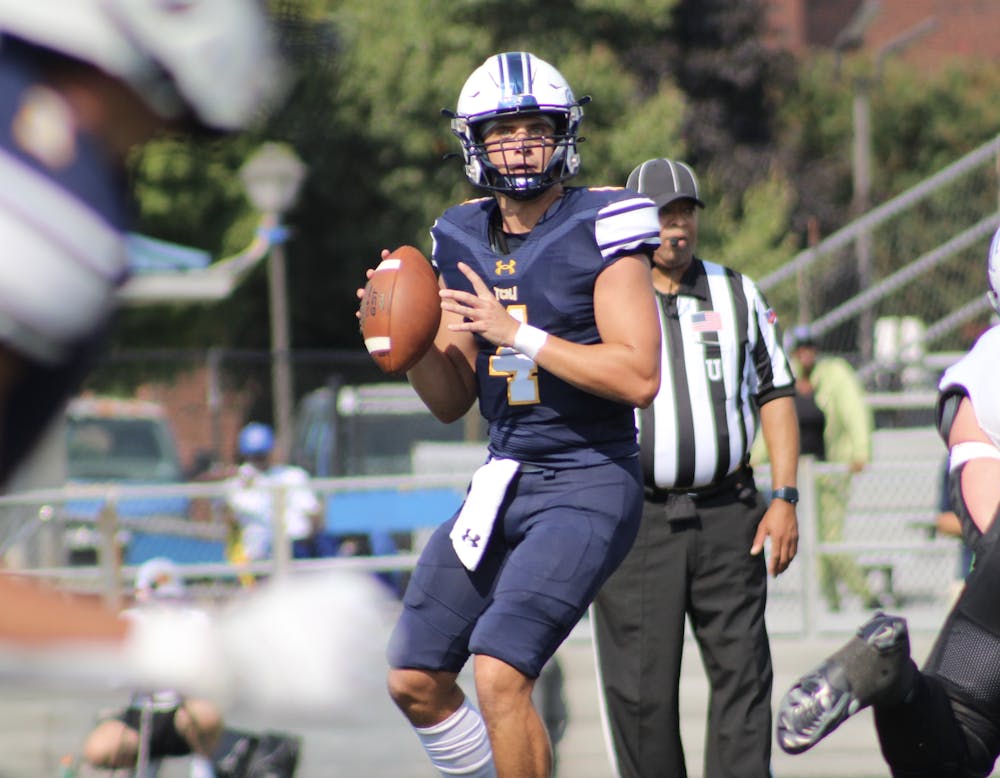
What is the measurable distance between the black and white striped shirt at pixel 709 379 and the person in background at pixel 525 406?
781mm

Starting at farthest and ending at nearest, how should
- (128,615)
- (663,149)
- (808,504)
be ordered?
(663,149) < (808,504) < (128,615)

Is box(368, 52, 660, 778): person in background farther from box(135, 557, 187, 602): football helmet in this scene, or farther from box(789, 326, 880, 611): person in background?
box(789, 326, 880, 611): person in background

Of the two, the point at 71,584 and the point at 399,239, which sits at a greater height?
the point at 399,239

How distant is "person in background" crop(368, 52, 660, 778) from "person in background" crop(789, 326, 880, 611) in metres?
4.25

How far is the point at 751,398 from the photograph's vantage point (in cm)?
546

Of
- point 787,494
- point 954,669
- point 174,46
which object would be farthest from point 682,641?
point 174,46

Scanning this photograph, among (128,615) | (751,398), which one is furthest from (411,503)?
(128,615)

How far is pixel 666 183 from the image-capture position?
5465 mm

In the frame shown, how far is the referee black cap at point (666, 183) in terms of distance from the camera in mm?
5438

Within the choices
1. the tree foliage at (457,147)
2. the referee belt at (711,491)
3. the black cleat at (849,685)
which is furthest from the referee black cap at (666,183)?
the tree foliage at (457,147)

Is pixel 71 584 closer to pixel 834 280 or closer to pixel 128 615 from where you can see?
pixel 128 615

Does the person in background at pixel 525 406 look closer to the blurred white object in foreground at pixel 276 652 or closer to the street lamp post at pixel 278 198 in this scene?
the blurred white object in foreground at pixel 276 652

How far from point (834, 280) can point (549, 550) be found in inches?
463

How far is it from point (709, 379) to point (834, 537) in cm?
345
